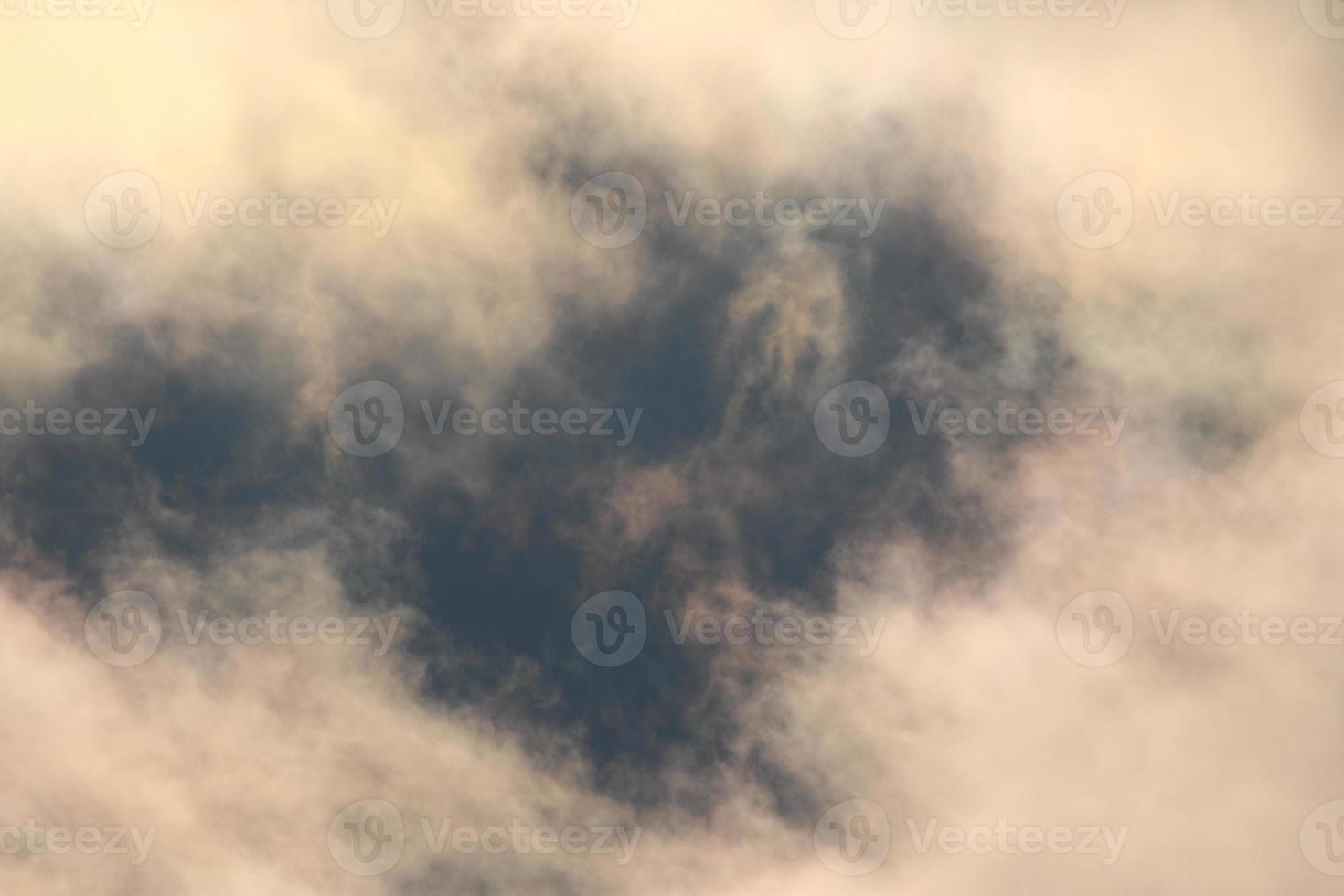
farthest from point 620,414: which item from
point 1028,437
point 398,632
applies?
point 1028,437

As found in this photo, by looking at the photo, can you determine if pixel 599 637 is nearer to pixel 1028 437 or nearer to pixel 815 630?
pixel 815 630

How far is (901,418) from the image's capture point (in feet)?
295
